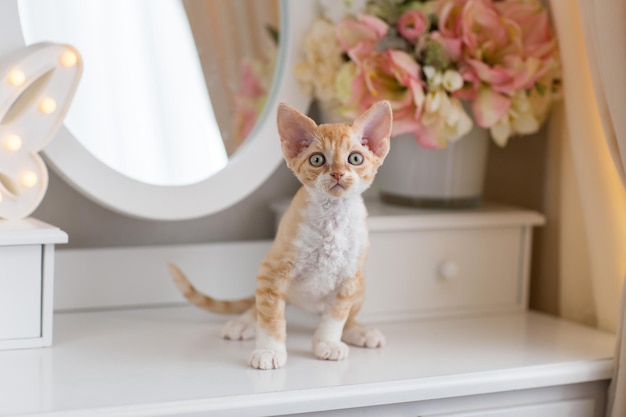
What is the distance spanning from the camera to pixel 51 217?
138cm

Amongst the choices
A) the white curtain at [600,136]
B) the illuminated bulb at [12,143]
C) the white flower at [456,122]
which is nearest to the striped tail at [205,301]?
the illuminated bulb at [12,143]

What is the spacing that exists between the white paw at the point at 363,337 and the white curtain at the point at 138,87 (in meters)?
0.37

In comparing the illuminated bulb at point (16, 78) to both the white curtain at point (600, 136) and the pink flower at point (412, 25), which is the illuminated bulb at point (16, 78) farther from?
the white curtain at point (600, 136)

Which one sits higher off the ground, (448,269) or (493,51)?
(493,51)

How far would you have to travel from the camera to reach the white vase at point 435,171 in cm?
147

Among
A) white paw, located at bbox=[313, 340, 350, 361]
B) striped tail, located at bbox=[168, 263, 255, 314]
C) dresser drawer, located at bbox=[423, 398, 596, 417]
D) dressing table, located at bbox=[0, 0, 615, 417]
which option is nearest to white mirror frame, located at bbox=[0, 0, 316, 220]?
dressing table, located at bbox=[0, 0, 615, 417]

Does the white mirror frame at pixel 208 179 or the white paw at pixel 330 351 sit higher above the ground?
the white mirror frame at pixel 208 179

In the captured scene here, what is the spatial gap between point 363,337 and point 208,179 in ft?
1.25

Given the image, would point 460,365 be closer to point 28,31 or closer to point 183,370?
point 183,370

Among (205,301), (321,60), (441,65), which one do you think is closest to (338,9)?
(321,60)

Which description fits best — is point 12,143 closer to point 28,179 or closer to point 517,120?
point 28,179

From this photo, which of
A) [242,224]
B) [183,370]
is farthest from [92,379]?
[242,224]

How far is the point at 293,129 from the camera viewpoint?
108 cm

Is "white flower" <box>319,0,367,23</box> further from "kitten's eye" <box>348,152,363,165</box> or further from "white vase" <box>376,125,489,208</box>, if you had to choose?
"kitten's eye" <box>348,152,363,165</box>
